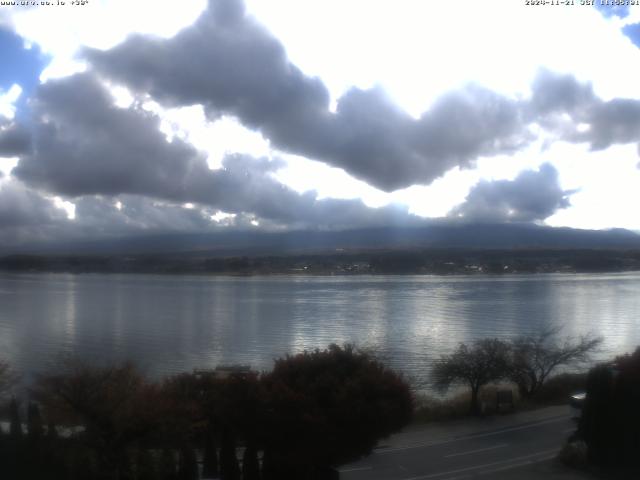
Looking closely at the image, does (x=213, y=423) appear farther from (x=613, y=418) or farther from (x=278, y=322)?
(x=278, y=322)

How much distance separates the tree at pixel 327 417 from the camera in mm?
8992

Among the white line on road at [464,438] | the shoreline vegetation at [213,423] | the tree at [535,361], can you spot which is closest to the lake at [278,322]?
the tree at [535,361]

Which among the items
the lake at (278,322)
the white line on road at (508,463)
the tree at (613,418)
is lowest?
the lake at (278,322)

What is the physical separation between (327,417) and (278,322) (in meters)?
24.5

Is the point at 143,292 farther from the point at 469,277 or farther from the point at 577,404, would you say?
the point at 577,404

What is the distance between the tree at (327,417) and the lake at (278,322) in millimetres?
9103

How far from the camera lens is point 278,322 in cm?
3338

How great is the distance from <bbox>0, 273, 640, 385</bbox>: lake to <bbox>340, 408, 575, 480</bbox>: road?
22.6 ft

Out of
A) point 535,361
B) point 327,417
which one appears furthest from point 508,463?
point 535,361

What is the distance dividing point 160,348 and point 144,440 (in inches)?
667

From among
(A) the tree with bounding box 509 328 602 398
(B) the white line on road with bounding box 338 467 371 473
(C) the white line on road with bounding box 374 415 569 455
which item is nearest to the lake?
(A) the tree with bounding box 509 328 602 398

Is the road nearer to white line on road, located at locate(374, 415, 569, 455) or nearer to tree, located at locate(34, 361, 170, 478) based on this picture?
white line on road, located at locate(374, 415, 569, 455)

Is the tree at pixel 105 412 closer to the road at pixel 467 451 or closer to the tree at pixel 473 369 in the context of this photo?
the road at pixel 467 451

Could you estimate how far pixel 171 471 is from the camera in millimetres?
8312
